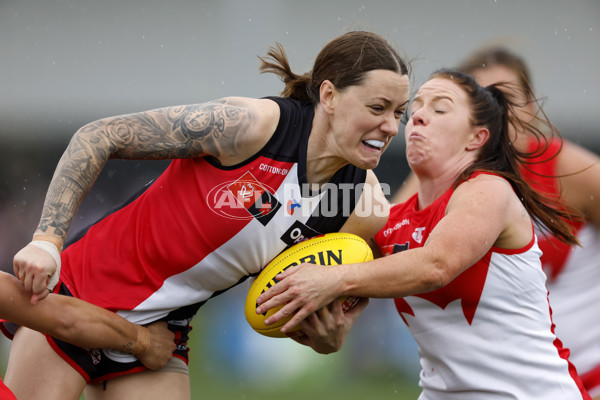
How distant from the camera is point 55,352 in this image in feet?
11.6

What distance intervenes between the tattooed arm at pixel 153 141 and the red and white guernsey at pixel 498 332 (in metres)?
1.09

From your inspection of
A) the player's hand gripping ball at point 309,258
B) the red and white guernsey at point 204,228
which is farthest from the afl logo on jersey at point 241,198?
the player's hand gripping ball at point 309,258

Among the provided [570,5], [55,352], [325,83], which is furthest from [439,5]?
[55,352]

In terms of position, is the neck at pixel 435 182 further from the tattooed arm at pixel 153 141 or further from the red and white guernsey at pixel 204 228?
the tattooed arm at pixel 153 141

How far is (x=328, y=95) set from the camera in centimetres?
366

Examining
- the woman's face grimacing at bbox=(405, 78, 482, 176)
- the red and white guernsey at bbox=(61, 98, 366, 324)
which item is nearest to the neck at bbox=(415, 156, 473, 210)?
the woman's face grimacing at bbox=(405, 78, 482, 176)

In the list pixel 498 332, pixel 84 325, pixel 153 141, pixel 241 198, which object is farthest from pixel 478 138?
pixel 84 325

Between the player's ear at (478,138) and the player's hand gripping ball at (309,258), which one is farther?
the player's ear at (478,138)

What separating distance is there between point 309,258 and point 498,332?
1.03 m

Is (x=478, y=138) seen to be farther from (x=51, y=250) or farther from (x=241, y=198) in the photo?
(x=51, y=250)

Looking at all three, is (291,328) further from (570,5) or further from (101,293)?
(570,5)

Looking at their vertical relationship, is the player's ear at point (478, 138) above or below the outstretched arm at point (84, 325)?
above

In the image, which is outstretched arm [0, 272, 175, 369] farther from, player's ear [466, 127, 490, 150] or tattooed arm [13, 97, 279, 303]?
player's ear [466, 127, 490, 150]

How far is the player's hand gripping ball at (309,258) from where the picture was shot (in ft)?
11.6
